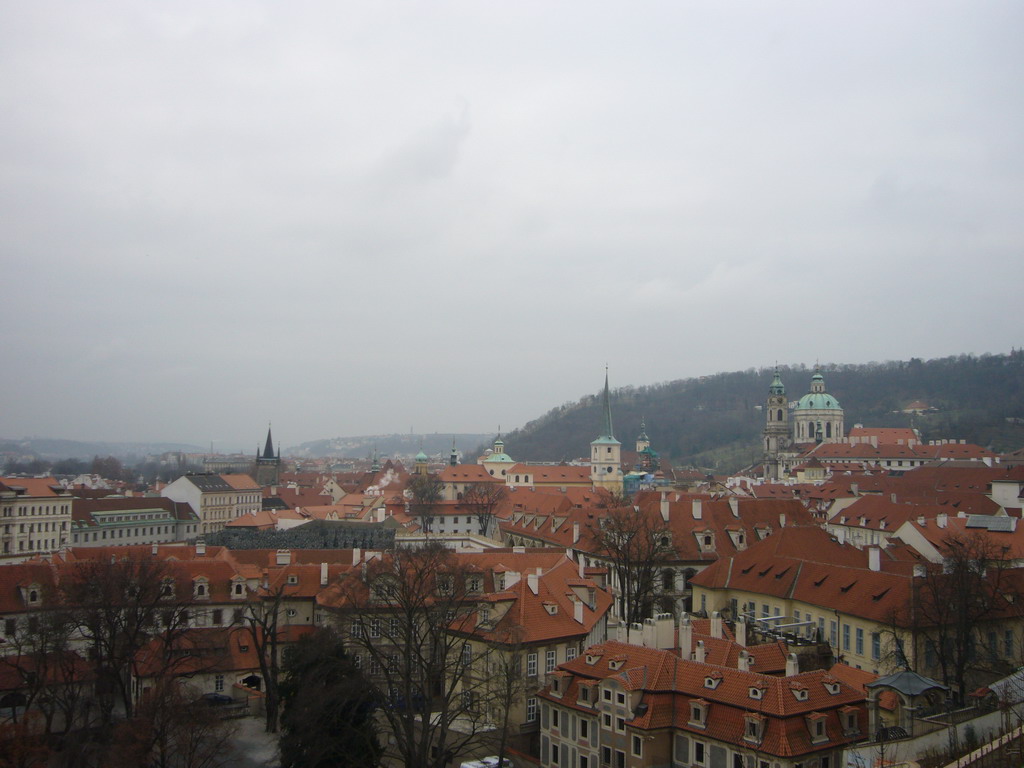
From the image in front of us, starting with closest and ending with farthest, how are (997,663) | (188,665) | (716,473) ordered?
(997,663) → (188,665) → (716,473)

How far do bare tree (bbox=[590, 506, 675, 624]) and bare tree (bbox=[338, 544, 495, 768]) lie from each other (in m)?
10.9

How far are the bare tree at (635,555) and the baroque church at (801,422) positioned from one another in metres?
117

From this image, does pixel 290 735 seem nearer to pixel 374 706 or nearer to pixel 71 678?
pixel 374 706

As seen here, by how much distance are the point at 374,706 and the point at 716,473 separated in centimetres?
15724

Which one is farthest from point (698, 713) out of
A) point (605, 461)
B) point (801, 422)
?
point (801, 422)

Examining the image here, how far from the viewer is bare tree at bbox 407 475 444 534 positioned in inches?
3487

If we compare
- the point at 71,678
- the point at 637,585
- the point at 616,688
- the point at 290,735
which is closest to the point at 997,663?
the point at 616,688

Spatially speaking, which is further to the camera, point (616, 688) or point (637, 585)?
point (637, 585)

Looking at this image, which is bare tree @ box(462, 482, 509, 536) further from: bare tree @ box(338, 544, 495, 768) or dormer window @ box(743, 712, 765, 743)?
dormer window @ box(743, 712, 765, 743)

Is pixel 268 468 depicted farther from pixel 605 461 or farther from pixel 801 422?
pixel 801 422

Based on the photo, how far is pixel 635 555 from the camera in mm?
48469

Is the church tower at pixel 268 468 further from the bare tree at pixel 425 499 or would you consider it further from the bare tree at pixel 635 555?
the bare tree at pixel 635 555

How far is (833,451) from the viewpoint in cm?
14450

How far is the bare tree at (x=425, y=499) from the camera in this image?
8856 centimetres
